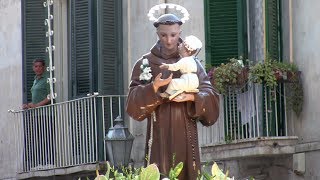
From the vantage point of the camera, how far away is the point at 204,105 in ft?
38.5

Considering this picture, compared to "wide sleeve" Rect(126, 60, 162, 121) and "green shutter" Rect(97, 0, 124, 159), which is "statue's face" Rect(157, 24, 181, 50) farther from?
"green shutter" Rect(97, 0, 124, 159)

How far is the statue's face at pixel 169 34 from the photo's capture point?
11.9 m

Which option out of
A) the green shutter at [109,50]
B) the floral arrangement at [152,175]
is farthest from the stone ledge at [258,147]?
the floral arrangement at [152,175]

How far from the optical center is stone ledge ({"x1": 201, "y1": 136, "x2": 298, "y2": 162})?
17.1m

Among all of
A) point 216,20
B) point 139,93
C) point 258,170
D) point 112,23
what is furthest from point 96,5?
point 139,93

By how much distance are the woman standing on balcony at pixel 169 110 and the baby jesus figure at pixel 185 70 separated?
5 cm

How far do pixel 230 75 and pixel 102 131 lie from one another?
2.75 metres

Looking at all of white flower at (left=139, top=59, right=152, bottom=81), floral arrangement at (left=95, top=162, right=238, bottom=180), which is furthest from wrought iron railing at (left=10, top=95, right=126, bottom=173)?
floral arrangement at (left=95, top=162, right=238, bottom=180)

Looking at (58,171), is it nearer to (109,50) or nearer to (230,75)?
(109,50)

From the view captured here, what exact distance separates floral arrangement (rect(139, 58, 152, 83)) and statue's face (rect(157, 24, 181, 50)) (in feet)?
0.78

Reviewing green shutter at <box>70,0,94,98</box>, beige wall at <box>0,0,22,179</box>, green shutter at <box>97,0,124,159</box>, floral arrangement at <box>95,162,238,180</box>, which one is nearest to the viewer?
floral arrangement at <box>95,162,238,180</box>

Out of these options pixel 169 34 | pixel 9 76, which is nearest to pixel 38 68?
pixel 9 76

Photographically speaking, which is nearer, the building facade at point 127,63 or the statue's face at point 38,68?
the building facade at point 127,63

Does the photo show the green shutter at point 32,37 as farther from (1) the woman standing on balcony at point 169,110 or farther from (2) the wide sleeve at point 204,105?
(2) the wide sleeve at point 204,105
